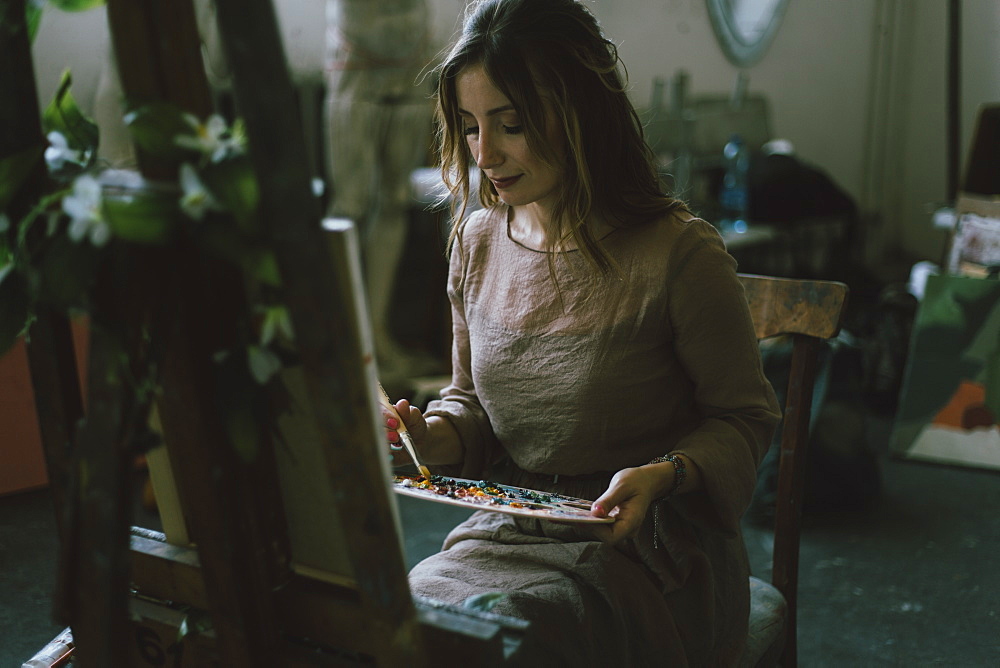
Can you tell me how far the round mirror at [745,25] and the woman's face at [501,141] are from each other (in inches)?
144

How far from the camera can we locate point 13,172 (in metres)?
0.69

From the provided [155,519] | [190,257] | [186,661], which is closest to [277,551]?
[186,661]

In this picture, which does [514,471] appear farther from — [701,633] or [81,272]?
[81,272]

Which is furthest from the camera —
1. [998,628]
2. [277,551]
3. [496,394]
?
[998,628]

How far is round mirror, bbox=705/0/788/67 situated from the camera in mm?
4438

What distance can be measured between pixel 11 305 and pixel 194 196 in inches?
8.4

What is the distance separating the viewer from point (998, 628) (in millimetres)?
1942

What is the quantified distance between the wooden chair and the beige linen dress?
10cm

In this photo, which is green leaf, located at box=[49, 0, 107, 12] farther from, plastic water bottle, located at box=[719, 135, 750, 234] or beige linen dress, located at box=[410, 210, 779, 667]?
plastic water bottle, located at box=[719, 135, 750, 234]

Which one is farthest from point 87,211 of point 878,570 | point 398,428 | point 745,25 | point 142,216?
point 745,25

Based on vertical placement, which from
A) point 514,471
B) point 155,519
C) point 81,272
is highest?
point 81,272

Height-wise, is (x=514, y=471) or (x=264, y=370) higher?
(x=264, y=370)

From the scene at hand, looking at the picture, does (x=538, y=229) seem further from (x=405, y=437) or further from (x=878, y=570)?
(x=878, y=570)

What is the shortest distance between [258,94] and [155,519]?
1965mm
